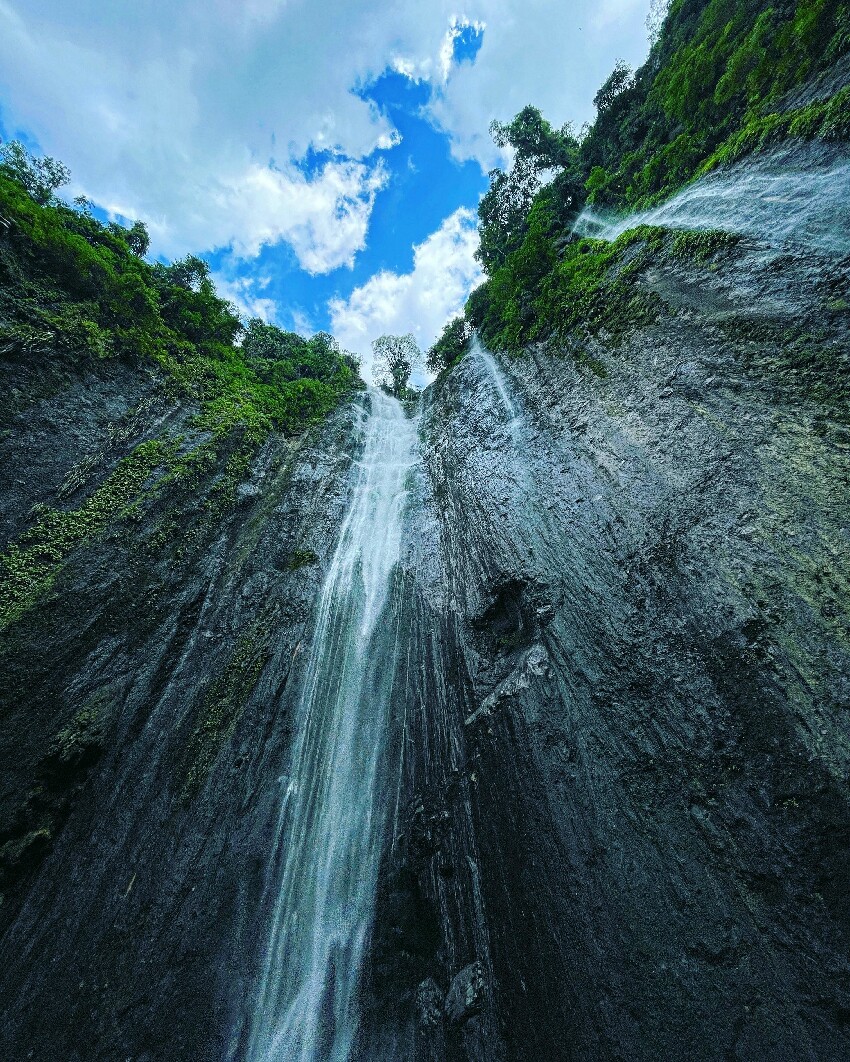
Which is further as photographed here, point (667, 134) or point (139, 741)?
point (667, 134)

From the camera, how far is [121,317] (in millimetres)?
11844

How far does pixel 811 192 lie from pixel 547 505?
20.5ft

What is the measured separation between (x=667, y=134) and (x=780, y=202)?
856 centimetres

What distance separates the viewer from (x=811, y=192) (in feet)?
21.7

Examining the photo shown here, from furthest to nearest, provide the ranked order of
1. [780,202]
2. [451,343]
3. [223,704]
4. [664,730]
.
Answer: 1. [451,343]
2. [223,704]
3. [780,202]
4. [664,730]

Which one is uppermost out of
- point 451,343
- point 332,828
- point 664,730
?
point 451,343

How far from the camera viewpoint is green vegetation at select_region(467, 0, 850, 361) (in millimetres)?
7637

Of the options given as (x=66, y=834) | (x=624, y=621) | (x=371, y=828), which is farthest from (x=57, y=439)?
(x=624, y=621)

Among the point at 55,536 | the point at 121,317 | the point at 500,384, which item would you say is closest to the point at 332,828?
the point at 55,536

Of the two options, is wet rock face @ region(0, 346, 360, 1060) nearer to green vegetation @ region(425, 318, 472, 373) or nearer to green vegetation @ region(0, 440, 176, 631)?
green vegetation @ region(0, 440, 176, 631)

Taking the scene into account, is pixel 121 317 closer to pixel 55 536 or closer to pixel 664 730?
pixel 55 536

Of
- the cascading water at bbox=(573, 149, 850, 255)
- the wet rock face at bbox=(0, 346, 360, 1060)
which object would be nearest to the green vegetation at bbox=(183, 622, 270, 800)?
the wet rock face at bbox=(0, 346, 360, 1060)

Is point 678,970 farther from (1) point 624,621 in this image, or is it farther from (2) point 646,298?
(2) point 646,298

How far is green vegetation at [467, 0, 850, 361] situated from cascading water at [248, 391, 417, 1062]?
8.28m
